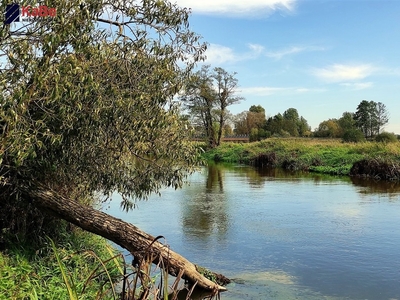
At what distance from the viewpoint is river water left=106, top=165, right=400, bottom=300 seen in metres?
6.67

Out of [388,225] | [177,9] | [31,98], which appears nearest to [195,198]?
[388,225]

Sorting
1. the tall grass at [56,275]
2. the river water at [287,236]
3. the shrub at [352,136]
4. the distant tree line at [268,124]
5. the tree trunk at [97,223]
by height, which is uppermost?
the distant tree line at [268,124]

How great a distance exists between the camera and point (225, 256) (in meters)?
7.99

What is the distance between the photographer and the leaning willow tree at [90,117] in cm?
452

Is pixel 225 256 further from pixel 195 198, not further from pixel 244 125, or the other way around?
pixel 244 125

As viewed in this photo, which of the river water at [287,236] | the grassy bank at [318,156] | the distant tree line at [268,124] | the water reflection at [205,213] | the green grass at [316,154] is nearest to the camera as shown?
the river water at [287,236]

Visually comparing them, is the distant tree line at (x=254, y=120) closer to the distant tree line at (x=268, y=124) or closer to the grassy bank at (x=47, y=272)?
the distant tree line at (x=268, y=124)

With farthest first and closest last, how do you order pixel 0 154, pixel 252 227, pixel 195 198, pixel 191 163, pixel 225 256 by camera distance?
pixel 195 198 < pixel 252 227 < pixel 225 256 < pixel 191 163 < pixel 0 154

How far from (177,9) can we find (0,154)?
3.18 meters

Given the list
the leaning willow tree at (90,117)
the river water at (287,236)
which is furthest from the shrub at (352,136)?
the leaning willow tree at (90,117)

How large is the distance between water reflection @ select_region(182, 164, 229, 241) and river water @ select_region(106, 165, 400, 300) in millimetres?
24

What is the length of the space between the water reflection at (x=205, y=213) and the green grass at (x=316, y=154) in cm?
990

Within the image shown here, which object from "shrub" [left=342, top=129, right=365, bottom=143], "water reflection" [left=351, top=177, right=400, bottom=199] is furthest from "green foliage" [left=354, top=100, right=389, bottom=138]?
"water reflection" [left=351, top=177, right=400, bottom=199]

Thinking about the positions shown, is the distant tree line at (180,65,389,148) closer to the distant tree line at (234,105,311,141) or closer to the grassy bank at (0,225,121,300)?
the distant tree line at (234,105,311,141)
